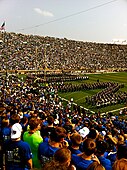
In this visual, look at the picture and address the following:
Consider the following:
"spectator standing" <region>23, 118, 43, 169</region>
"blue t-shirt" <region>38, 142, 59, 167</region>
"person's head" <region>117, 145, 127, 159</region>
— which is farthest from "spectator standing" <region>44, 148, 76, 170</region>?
"spectator standing" <region>23, 118, 43, 169</region>

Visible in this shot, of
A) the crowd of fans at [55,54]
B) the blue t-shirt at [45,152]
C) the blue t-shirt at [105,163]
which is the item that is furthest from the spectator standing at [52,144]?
the crowd of fans at [55,54]

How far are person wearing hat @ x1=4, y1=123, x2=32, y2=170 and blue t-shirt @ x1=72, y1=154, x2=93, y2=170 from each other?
0.77 m

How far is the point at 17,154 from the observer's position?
4.41 metres

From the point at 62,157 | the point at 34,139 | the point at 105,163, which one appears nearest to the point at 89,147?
the point at 105,163

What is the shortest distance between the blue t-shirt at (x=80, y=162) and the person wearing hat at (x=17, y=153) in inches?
30.4

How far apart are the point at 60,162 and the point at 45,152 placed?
4.76 ft

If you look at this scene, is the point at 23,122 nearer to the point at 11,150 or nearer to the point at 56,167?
the point at 11,150

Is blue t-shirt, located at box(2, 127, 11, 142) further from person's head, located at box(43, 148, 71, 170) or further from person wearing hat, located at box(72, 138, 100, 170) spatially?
person's head, located at box(43, 148, 71, 170)

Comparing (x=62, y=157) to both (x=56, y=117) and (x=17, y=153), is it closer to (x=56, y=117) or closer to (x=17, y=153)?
(x=17, y=153)

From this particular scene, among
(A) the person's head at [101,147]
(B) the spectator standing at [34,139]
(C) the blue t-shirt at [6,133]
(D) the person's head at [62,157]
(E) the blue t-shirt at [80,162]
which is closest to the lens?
(D) the person's head at [62,157]

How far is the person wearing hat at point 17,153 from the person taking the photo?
436 centimetres

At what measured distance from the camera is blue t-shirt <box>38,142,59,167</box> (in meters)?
4.31

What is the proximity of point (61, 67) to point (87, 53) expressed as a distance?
18907 mm

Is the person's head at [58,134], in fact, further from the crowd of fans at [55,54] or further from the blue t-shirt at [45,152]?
the crowd of fans at [55,54]
